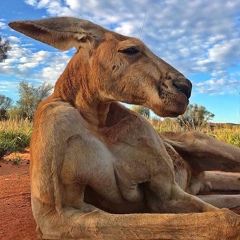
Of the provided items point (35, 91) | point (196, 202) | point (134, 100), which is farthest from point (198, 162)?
point (35, 91)

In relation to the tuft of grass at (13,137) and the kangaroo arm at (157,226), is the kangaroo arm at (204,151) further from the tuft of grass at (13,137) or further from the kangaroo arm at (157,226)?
the tuft of grass at (13,137)

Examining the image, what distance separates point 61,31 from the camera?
142 inches

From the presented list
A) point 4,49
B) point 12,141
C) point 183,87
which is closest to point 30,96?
point 4,49

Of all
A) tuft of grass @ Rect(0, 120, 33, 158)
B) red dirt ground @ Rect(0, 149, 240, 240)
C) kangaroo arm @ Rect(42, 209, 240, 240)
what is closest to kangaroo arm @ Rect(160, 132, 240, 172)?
red dirt ground @ Rect(0, 149, 240, 240)

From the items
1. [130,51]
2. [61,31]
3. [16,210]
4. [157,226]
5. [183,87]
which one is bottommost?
[16,210]

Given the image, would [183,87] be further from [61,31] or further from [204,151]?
[204,151]

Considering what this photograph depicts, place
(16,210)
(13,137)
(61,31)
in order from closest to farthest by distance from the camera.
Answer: (61,31)
(16,210)
(13,137)

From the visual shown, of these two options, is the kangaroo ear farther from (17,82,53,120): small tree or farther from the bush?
(17,82,53,120): small tree

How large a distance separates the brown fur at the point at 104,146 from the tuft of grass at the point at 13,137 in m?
9.66

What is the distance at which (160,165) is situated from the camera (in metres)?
3.58

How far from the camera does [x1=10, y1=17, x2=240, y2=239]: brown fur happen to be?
9.44 ft

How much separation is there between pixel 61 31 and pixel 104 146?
3.62 feet

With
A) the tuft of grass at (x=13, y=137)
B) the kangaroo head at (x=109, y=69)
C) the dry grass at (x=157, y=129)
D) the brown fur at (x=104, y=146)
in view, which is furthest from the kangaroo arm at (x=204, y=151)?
the tuft of grass at (x=13, y=137)

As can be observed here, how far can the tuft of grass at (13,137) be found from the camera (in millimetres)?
13680
